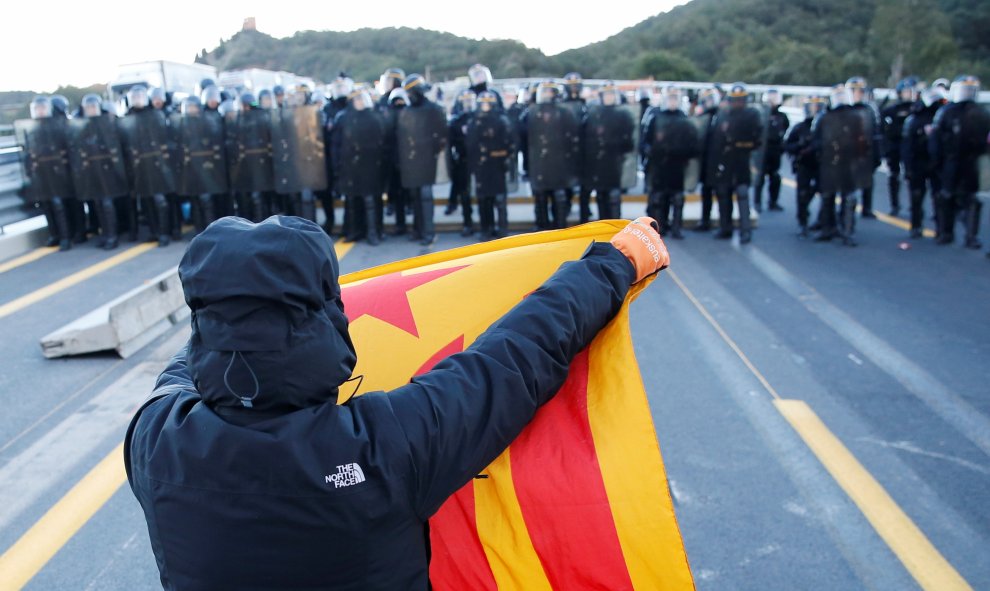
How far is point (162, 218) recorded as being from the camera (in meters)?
→ 10.5

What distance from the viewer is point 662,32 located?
198ft

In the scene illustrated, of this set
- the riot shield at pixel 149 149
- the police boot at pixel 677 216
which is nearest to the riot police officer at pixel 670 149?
the police boot at pixel 677 216

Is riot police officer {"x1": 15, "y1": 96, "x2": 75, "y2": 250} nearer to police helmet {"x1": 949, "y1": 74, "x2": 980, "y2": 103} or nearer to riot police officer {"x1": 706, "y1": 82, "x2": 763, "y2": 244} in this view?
riot police officer {"x1": 706, "y1": 82, "x2": 763, "y2": 244}

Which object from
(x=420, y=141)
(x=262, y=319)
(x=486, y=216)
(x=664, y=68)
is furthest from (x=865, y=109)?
(x=664, y=68)

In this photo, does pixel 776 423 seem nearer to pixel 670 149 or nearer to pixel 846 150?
pixel 846 150

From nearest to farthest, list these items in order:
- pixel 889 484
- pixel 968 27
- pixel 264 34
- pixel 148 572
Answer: pixel 148 572, pixel 889 484, pixel 968 27, pixel 264 34

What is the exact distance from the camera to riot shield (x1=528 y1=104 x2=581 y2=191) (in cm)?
997

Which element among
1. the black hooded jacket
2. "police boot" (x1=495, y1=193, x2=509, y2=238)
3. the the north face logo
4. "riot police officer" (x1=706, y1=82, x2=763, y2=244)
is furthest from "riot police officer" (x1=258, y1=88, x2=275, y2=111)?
the the north face logo

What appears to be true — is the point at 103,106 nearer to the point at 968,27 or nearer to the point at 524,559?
the point at 524,559

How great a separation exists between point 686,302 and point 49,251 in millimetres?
8301

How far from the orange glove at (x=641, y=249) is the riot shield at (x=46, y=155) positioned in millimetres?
10218

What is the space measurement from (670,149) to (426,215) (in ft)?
10.7

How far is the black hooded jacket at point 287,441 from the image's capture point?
1455 mm

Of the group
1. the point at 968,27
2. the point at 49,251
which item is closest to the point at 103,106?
the point at 49,251
